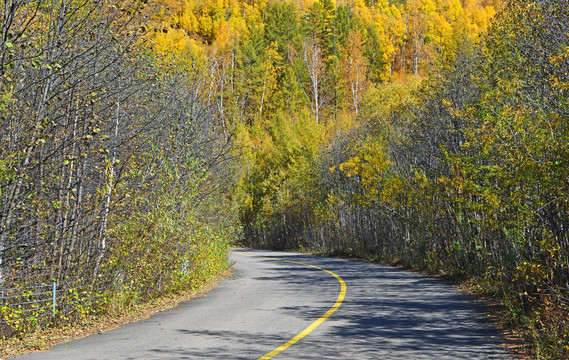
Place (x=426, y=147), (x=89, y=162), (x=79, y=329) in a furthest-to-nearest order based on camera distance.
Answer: (x=426, y=147), (x=89, y=162), (x=79, y=329)

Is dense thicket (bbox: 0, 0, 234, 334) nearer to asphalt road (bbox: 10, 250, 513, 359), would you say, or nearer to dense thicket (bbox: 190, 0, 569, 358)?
asphalt road (bbox: 10, 250, 513, 359)

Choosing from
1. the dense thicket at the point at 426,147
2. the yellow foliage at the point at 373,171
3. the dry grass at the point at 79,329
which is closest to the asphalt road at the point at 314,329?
the dry grass at the point at 79,329

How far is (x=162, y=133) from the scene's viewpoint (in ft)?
52.2

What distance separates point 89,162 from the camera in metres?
12.0

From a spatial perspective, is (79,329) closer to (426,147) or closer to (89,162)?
(89,162)

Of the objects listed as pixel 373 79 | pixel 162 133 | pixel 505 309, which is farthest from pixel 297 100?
pixel 505 309

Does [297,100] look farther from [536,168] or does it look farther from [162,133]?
[536,168]

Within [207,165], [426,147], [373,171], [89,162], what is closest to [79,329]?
[89,162]

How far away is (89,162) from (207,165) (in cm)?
742

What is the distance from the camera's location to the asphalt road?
25.5ft

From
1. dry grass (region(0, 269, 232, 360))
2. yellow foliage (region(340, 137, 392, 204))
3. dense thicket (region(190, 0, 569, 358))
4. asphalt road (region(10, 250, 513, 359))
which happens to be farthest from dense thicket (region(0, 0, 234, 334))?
yellow foliage (region(340, 137, 392, 204))

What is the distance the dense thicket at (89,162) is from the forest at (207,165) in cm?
6

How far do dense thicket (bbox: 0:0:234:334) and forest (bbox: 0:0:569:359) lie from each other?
0.06 meters

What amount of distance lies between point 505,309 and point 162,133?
33.2ft
